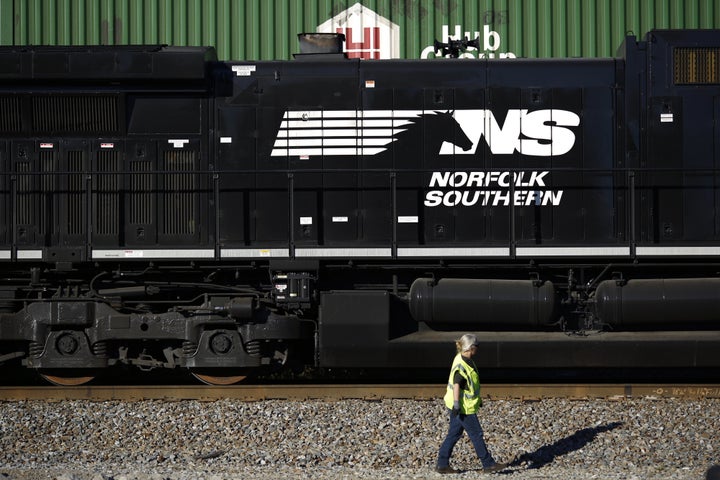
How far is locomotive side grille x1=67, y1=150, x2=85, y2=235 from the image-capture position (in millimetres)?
9648

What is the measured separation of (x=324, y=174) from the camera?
9711 mm

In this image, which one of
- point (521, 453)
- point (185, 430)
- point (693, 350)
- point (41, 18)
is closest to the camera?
point (521, 453)

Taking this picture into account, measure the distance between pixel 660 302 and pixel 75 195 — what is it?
6669mm

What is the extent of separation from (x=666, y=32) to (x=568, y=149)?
173 centimetres

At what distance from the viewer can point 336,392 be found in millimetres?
9109

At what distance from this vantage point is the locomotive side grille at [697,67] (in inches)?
380

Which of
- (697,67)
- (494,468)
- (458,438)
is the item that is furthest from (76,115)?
(697,67)

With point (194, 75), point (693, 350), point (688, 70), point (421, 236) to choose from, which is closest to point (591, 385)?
point (693, 350)

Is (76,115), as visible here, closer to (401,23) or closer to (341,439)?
(341,439)

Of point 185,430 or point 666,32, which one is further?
point 666,32

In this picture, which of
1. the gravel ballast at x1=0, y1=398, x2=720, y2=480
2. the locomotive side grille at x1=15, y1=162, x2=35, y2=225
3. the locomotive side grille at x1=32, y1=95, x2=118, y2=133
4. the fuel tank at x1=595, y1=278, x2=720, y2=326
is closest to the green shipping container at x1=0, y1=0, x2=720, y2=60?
the locomotive side grille at x1=32, y1=95, x2=118, y2=133

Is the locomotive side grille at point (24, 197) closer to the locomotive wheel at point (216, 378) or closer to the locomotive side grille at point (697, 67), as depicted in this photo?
the locomotive wheel at point (216, 378)

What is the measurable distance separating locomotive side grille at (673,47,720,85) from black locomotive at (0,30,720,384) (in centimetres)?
3

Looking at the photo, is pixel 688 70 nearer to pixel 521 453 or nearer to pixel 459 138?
pixel 459 138
